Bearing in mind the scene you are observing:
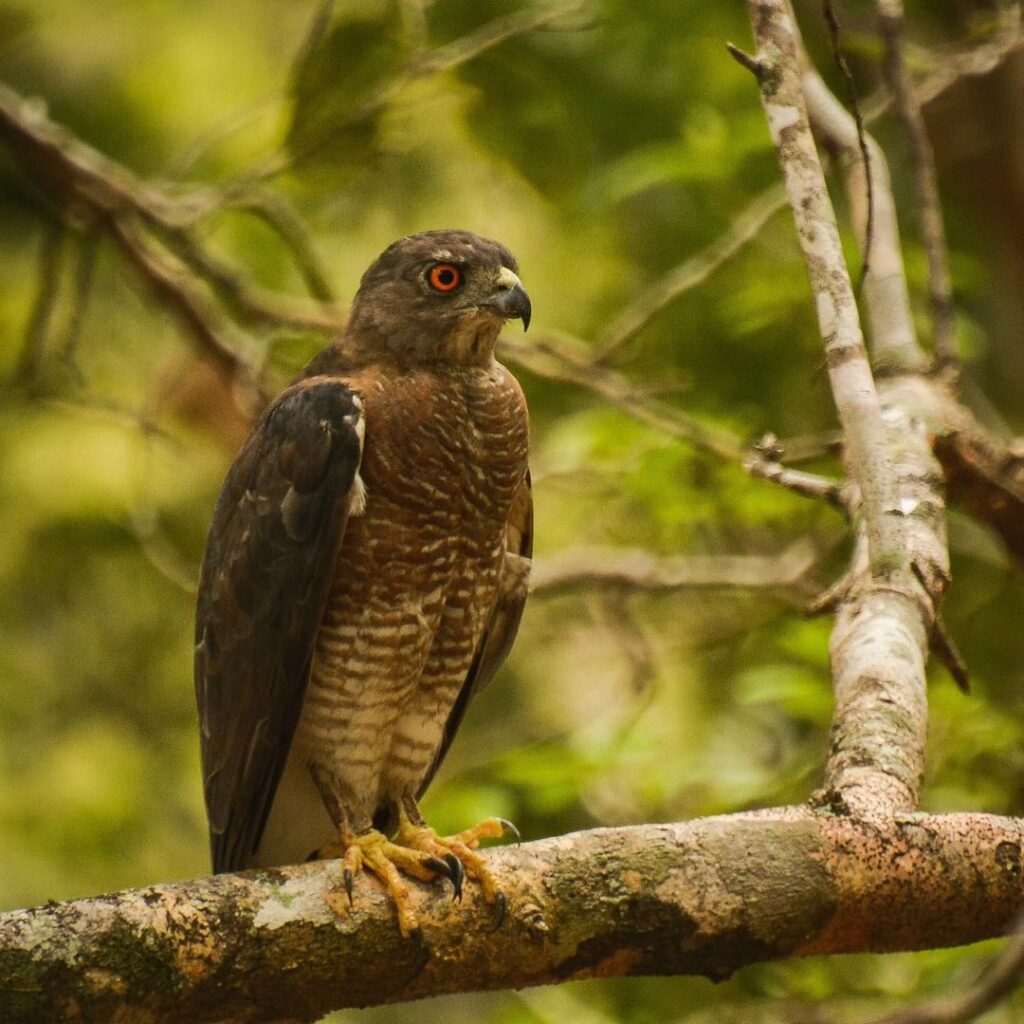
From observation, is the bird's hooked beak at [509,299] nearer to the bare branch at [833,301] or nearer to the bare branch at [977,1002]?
the bare branch at [833,301]

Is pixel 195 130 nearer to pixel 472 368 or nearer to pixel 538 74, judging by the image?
pixel 538 74

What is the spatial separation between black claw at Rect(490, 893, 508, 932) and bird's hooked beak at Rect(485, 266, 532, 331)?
1.49 metres

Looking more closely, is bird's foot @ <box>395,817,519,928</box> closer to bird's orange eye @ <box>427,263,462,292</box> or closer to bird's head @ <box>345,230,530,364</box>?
bird's head @ <box>345,230,530,364</box>

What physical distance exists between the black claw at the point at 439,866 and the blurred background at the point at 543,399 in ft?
3.62

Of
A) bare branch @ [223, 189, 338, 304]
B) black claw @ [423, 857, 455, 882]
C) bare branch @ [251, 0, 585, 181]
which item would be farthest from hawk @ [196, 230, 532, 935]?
bare branch @ [251, 0, 585, 181]

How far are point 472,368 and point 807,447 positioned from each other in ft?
3.56

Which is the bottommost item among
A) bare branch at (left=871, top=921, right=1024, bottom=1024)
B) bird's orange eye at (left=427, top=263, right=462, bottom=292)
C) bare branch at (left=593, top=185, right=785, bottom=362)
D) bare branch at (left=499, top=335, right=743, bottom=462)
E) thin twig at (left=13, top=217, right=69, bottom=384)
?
bare branch at (left=871, top=921, right=1024, bottom=1024)

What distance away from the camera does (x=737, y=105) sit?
19.6 feet

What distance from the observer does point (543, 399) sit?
6297mm

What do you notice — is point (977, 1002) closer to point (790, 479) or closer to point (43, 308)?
point (790, 479)

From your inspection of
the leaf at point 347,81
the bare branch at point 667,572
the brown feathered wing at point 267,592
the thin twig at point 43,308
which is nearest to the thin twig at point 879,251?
the bare branch at point 667,572

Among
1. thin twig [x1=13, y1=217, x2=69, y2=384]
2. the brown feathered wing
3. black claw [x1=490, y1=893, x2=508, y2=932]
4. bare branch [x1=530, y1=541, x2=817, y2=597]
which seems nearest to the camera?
black claw [x1=490, y1=893, x2=508, y2=932]

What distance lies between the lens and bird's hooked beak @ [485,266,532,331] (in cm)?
377

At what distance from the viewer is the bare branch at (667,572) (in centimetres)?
485
